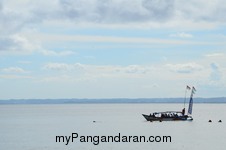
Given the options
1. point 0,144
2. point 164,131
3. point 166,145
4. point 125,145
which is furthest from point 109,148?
point 164,131

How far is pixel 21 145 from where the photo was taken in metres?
92.8

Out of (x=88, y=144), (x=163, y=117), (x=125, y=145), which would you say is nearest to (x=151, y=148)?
(x=125, y=145)

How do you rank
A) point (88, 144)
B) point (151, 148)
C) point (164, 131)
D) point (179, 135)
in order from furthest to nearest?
1. point (164, 131)
2. point (179, 135)
3. point (88, 144)
4. point (151, 148)

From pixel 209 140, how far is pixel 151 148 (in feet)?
72.3

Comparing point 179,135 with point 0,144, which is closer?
point 0,144

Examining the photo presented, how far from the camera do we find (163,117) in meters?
150

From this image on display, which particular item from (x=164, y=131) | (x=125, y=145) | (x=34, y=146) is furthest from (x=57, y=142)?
(x=164, y=131)

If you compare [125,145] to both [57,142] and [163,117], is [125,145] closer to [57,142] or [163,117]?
[57,142]

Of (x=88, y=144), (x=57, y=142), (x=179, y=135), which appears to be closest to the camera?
(x=88, y=144)

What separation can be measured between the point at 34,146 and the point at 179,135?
3520cm

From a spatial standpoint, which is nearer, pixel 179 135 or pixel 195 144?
pixel 195 144

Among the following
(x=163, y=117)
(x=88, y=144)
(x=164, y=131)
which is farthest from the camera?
(x=163, y=117)

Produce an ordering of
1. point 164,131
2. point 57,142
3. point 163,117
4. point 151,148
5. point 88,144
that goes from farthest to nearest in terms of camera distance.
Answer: point 163,117
point 164,131
point 57,142
point 88,144
point 151,148

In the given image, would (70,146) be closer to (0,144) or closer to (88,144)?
(88,144)
